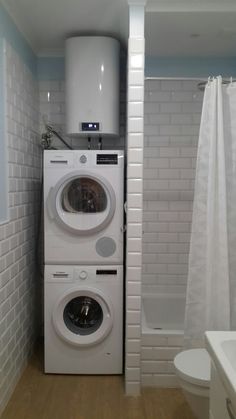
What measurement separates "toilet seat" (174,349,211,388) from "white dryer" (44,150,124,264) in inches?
31.9

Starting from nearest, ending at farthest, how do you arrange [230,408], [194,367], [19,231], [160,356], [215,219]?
[230,408] → [194,367] → [215,219] → [160,356] → [19,231]

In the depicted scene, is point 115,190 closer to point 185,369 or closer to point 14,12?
point 185,369

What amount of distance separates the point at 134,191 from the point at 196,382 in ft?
3.82

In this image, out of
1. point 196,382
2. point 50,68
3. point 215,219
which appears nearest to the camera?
point 196,382

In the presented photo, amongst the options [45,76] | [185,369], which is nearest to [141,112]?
[45,76]

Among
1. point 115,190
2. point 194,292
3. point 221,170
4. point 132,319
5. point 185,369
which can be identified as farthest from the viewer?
point 115,190

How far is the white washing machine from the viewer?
2.47 m

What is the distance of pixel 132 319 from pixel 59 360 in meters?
0.71

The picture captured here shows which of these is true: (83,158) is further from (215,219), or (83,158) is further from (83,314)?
(83,314)

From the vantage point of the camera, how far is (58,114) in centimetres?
304

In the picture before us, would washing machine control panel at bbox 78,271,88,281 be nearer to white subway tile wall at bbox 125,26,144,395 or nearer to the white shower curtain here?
white subway tile wall at bbox 125,26,144,395

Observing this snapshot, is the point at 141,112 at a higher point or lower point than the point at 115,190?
higher

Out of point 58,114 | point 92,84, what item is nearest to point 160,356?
point 92,84

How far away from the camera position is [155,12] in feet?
7.17
